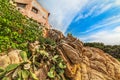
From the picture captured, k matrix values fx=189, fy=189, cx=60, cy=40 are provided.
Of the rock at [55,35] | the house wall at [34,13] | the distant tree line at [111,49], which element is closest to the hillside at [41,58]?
the rock at [55,35]

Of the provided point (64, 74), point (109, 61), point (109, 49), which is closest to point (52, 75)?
point (64, 74)

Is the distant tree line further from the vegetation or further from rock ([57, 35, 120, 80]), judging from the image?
the vegetation

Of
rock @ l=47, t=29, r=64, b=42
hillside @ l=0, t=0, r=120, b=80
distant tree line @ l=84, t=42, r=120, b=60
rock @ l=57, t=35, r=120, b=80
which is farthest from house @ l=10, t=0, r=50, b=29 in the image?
rock @ l=57, t=35, r=120, b=80

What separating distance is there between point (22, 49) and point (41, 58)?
2.01m

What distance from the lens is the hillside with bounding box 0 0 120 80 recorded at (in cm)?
1050

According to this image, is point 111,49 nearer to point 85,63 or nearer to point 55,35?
point 55,35

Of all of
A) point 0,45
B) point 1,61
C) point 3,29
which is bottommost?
point 1,61

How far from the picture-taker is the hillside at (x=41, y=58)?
34.4ft

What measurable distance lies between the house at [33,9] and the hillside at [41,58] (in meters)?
21.8

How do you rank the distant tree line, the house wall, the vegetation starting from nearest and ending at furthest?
the vegetation
the house wall
the distant tree line

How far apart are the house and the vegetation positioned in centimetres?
2200

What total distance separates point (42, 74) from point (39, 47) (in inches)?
Answer: 93.7

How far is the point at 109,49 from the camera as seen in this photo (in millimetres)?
49062

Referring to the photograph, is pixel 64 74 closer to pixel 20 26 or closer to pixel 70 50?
pixel 70 50
